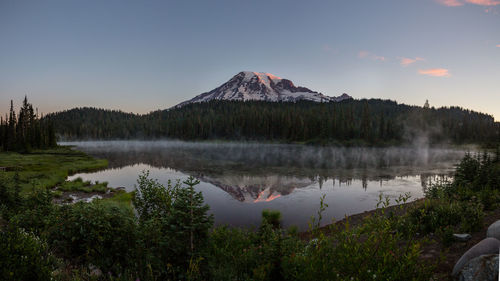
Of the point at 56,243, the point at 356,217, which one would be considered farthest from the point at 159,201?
the point at 356,217

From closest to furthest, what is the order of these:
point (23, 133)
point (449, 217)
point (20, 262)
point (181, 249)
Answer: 1. point (20, 262)
2. point (181, 249)
3. point (449, 217)
4. point (23, 133)

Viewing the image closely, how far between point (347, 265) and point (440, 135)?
6007 inches

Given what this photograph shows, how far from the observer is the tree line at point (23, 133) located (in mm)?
77812

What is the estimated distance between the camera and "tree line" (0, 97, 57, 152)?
7781 centimetres

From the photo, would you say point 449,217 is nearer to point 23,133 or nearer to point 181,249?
point 181,249

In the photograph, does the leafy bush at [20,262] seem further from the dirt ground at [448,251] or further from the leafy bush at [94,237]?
the dirt ground at [448,251]

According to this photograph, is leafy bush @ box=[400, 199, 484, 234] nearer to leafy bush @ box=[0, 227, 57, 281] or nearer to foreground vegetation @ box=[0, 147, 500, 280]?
foreground vegetation @ box=[0, 147, 500, 280]

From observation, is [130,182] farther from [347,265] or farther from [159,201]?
[347,265]

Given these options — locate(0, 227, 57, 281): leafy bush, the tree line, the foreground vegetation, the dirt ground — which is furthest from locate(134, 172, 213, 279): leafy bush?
the tree line

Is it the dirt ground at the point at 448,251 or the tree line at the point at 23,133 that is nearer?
the dirt ground at the point at 448,251

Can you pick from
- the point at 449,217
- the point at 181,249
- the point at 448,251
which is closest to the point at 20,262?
the point at 181,249

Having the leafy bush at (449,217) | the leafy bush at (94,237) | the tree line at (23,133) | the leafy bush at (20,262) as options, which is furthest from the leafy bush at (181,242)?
the tree line at (23,133)

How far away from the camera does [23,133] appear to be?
8206 cm

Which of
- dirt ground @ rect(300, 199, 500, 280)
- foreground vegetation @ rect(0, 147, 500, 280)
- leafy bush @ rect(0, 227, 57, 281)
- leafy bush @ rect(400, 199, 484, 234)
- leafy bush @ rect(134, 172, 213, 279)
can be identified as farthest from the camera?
leafy bush @ rect(400, 199, 484, 234)
